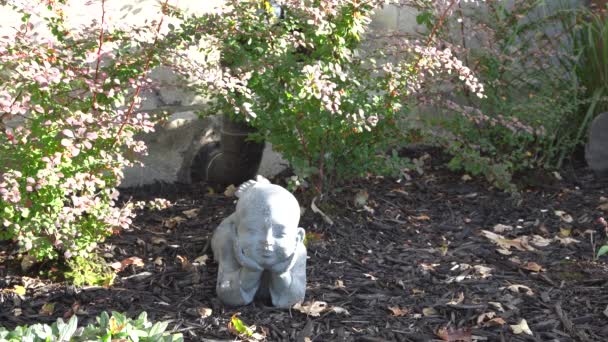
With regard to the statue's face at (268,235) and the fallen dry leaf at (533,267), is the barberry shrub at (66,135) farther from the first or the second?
the fallen dry leaf at (533,267)

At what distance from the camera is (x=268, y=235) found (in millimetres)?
2990

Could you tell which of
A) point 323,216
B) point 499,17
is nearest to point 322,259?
point 323,216

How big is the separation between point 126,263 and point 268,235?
0.95m

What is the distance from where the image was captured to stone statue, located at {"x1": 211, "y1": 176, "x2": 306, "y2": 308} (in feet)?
9.85

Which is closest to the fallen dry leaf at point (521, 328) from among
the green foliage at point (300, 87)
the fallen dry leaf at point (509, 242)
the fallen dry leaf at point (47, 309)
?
the fallen dry leaf at point (509, 242)

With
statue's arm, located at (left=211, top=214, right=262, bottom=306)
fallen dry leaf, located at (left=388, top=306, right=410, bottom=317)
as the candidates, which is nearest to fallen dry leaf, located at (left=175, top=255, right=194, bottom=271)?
statue's arm, located at (left=211, top=214, right=262, bottom=306)

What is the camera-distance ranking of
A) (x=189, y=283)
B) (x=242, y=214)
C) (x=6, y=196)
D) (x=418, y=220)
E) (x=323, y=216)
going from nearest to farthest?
(x=6, y=196)
(x=242, y=214)
(x=189, y=283)
(x=323, y=216)
(x=418, y=220)

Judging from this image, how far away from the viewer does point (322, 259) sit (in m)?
3.71

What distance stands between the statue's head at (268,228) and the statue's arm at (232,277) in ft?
0.35

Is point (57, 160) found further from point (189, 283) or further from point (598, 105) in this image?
point (598, 105)

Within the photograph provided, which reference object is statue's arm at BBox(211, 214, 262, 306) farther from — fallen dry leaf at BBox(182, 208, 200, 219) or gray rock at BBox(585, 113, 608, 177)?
gray rock at BBox(585, 113, 608, 177)

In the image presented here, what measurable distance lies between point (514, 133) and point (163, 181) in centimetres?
225

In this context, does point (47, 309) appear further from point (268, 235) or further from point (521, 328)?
point (521, 328)

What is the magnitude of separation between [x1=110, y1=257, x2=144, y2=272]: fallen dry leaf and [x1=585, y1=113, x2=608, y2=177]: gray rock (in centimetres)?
310
